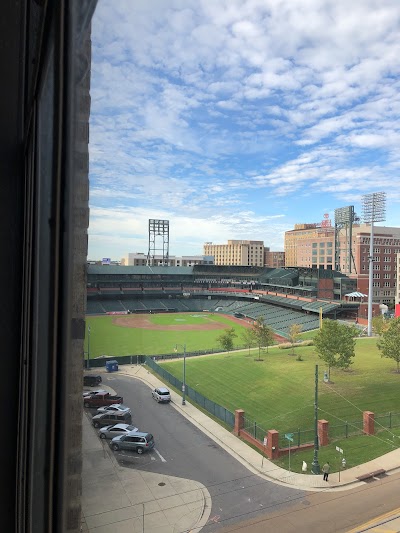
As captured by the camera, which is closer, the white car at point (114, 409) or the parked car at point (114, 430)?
the parked car at point (114, 430)

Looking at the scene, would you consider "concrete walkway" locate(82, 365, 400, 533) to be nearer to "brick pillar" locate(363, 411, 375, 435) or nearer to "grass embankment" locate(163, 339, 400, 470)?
"grass embankment" locate(163, 339, 400, 470)

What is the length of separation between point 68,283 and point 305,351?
1080 centimetres

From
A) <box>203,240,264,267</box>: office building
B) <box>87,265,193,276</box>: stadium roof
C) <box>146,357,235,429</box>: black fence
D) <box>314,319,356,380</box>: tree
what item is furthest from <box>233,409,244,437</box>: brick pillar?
<box>203,240,264,267</box>: office building

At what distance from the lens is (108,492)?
4.26m

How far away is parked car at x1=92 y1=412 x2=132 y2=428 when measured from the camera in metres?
5.95

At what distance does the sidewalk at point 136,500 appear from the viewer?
378 cm

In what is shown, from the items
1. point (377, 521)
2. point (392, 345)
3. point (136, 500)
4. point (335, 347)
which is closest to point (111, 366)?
point (335, 347)

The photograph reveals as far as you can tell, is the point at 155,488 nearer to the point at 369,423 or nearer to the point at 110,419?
the point at 110,419

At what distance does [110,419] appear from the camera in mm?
6105

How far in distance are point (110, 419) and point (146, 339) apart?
7.88m

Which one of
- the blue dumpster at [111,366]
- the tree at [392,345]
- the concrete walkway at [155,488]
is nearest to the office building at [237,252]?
the blue dumpster at [111,366]

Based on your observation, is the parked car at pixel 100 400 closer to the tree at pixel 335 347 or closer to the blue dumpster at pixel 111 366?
the blue dumpster at pixel 111 366

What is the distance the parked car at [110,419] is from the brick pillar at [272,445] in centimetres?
218

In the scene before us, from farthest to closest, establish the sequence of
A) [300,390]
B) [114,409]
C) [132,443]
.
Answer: [300,390] < [114,409] < [132,443]
